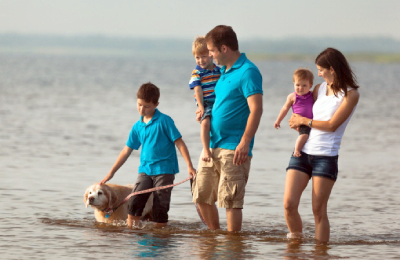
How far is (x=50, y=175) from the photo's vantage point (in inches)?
446

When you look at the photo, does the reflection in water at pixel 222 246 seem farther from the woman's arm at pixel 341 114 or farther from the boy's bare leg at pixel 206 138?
the woman's arm at pixel 341 114

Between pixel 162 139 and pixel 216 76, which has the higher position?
pixel 216 76

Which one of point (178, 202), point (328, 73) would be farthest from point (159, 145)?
point (178, 202)

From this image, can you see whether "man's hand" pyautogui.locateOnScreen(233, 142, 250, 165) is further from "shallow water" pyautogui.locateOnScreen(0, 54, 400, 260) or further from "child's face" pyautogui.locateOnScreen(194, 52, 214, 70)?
"child's face" pyautogui.locateOnScreen(194, 52, 214, 70)

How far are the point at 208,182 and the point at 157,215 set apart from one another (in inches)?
41.6

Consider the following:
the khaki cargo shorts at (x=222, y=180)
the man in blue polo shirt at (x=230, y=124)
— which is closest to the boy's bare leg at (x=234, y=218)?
the man in blue polo shirt at (x=230, y=124)

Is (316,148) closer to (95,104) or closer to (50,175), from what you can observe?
(50,175)

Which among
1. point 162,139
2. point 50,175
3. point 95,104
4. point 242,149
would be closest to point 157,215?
point 162,139

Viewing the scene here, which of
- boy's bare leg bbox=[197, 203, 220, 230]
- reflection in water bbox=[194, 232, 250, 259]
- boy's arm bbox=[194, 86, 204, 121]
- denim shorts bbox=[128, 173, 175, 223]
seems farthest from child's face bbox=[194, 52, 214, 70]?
reflection in water bbox=[194, 232, 250, 259]

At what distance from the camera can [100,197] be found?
8188 mm

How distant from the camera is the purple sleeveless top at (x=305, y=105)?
22.8 ft

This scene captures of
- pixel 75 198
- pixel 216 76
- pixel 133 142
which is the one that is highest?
pixel 216 76

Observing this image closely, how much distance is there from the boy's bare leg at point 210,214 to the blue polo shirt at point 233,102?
709 mm

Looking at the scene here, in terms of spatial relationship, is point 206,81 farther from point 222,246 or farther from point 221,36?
point 222,246
